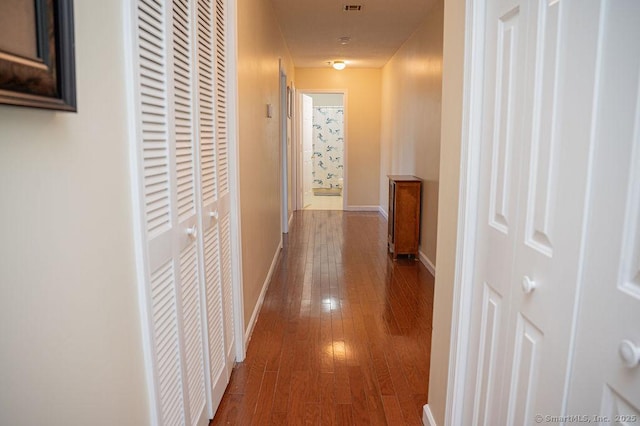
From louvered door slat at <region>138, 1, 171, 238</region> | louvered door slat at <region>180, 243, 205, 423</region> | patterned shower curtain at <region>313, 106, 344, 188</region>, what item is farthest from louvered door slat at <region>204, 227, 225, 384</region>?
patterned shower curtain at <region>313, 106, 344, 188</region>

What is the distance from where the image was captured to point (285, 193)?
610 cm

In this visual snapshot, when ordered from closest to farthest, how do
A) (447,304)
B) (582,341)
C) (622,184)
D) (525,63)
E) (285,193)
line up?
(622,184)
(582,341)
(525,63)
(447,304)
(285,193)

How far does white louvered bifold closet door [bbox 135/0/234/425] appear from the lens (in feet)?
4.00

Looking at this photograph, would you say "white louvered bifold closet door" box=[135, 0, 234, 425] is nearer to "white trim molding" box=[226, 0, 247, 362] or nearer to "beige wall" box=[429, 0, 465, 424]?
"white trim molding" box=[226, 0, 247, 362]

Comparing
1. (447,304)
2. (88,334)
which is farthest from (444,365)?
(88,334)

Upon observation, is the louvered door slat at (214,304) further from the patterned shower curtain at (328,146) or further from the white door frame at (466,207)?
the patterned shower curtain at (328,146)

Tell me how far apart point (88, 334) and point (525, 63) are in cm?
121

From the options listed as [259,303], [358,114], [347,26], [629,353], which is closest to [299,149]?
[358,114]

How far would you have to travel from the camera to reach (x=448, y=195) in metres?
1.73

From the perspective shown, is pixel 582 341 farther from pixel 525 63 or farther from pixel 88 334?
pixel 88 334

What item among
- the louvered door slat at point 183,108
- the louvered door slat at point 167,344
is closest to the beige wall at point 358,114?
the louvered door slat at point 183,108

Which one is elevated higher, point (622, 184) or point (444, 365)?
point (622, 184)

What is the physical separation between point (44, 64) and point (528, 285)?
1.12 m

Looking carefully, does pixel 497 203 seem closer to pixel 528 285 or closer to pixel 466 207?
pixel 466 207
